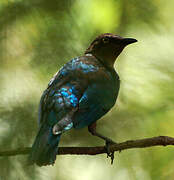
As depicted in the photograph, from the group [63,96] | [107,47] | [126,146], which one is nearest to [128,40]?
[107,47]

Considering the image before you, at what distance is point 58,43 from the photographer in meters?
3.32

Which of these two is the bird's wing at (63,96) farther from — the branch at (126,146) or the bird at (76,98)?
the branch at (126,146)

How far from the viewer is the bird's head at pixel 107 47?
3734 mm

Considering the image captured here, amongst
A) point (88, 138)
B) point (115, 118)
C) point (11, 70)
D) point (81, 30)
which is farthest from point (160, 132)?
point (11, 70)

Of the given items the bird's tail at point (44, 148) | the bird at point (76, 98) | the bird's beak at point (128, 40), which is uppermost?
the bird's beak at point (128, 40)

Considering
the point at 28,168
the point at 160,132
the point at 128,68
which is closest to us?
the point at 28,168

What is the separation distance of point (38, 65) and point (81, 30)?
0.49 meters

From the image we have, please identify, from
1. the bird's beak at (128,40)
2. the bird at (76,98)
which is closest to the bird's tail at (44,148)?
the bird at (76,98)

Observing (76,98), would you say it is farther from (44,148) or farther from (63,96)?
(44,148)

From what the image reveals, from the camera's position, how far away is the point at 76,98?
3.22m

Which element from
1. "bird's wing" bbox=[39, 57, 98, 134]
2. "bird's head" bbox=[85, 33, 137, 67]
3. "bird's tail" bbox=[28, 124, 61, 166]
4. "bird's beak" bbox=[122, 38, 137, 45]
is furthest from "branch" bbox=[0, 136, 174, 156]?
"bird's head" bbox=[85, 33, 137, 67]

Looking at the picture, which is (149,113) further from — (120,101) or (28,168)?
(28,168)

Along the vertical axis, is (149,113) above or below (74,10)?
below

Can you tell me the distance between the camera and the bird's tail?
265 cm
